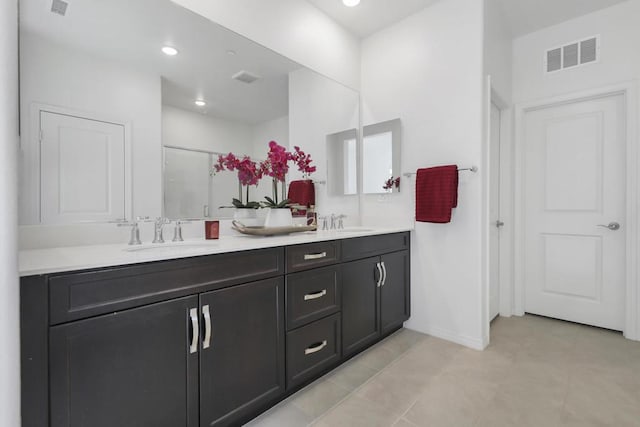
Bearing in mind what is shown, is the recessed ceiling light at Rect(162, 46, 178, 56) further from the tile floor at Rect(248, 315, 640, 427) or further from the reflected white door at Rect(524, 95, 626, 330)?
the reflected white door at Rect(524, 95, 626, 330)

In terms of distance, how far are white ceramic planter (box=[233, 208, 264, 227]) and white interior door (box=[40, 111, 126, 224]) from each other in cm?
67

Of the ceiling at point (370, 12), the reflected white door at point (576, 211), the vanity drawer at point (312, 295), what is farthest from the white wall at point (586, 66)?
the vanity drawer at point (312, 295)

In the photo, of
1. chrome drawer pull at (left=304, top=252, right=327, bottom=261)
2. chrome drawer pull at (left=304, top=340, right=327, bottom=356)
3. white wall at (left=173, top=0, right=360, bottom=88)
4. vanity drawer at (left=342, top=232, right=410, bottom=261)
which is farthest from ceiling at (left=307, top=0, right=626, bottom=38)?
chrome drawer pull at (left=304, top=340, right=327, bottom=356)

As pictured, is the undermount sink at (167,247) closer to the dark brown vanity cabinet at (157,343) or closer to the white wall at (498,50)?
the dark brown vanity cabinet at (157,343)

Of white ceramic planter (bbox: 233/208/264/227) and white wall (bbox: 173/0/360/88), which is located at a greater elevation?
white wall (bbox: 173/0/360/88)

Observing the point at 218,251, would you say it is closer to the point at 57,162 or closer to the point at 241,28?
the point at 57,162

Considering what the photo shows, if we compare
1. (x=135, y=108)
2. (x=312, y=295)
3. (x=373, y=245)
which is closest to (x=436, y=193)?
(x=373, y=245)

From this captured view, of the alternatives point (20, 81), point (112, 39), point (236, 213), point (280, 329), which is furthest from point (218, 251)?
point (112, 39)

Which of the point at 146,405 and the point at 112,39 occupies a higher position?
the point at 112,39

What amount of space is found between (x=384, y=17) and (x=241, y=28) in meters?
1.36

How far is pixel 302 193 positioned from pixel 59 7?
167 cm

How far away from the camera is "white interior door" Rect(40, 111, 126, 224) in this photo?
1.31 m

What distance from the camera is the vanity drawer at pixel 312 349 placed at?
5.20 ft

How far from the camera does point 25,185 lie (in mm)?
1250
